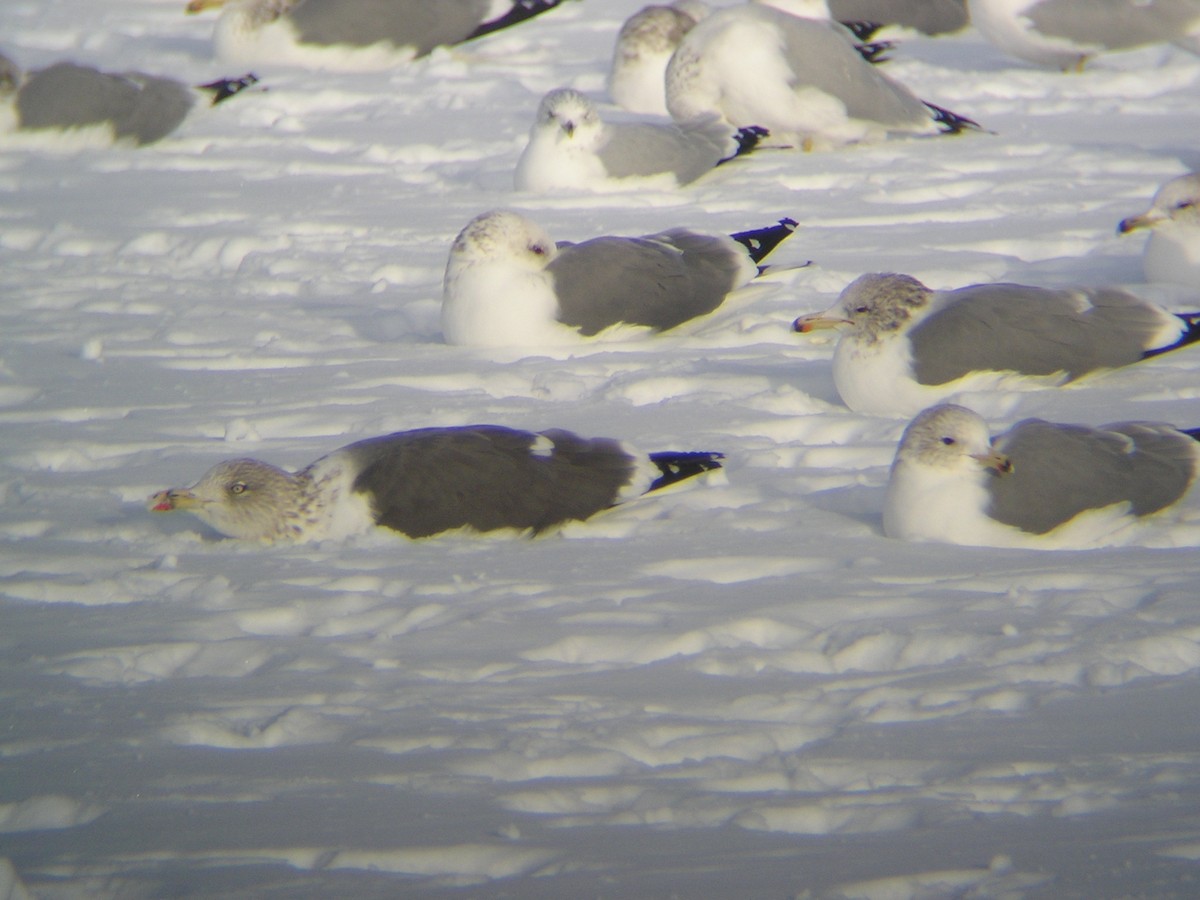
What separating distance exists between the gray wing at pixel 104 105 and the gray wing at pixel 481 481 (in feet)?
20.5

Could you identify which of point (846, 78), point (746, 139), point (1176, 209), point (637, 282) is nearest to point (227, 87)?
point (746, 139)

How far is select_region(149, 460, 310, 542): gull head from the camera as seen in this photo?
4137 millimetres

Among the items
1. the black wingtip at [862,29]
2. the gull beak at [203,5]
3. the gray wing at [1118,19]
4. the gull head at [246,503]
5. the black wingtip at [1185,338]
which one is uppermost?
the gray wing at [1118,19]

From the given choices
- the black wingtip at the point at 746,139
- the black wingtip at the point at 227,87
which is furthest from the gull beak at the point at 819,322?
the black wingtip at the point at 227,87

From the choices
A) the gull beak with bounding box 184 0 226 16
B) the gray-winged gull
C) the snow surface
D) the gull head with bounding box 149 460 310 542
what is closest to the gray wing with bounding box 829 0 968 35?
the gray-winged gull

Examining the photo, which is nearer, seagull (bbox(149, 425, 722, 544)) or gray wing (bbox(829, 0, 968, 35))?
seagull (bbox(149, 425, 722, 544))

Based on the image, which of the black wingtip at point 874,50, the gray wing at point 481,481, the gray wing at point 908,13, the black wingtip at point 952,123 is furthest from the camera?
the gray wing at point 908,13

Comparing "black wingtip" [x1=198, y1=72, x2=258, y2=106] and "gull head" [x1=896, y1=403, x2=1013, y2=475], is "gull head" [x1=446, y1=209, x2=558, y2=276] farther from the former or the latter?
"black wingtip" [x1=198, y1=72, x2=258, y2=106]

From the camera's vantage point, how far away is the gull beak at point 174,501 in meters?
4.15

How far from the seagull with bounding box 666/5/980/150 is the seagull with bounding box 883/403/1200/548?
17.8ft

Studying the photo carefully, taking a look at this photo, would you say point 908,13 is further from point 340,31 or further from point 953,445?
Answer: point 953,445

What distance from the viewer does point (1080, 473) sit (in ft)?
13.2

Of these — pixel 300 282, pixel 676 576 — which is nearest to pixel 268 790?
pixel 676 576

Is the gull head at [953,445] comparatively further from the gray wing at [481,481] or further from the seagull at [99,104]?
the seagull at [99,104]
